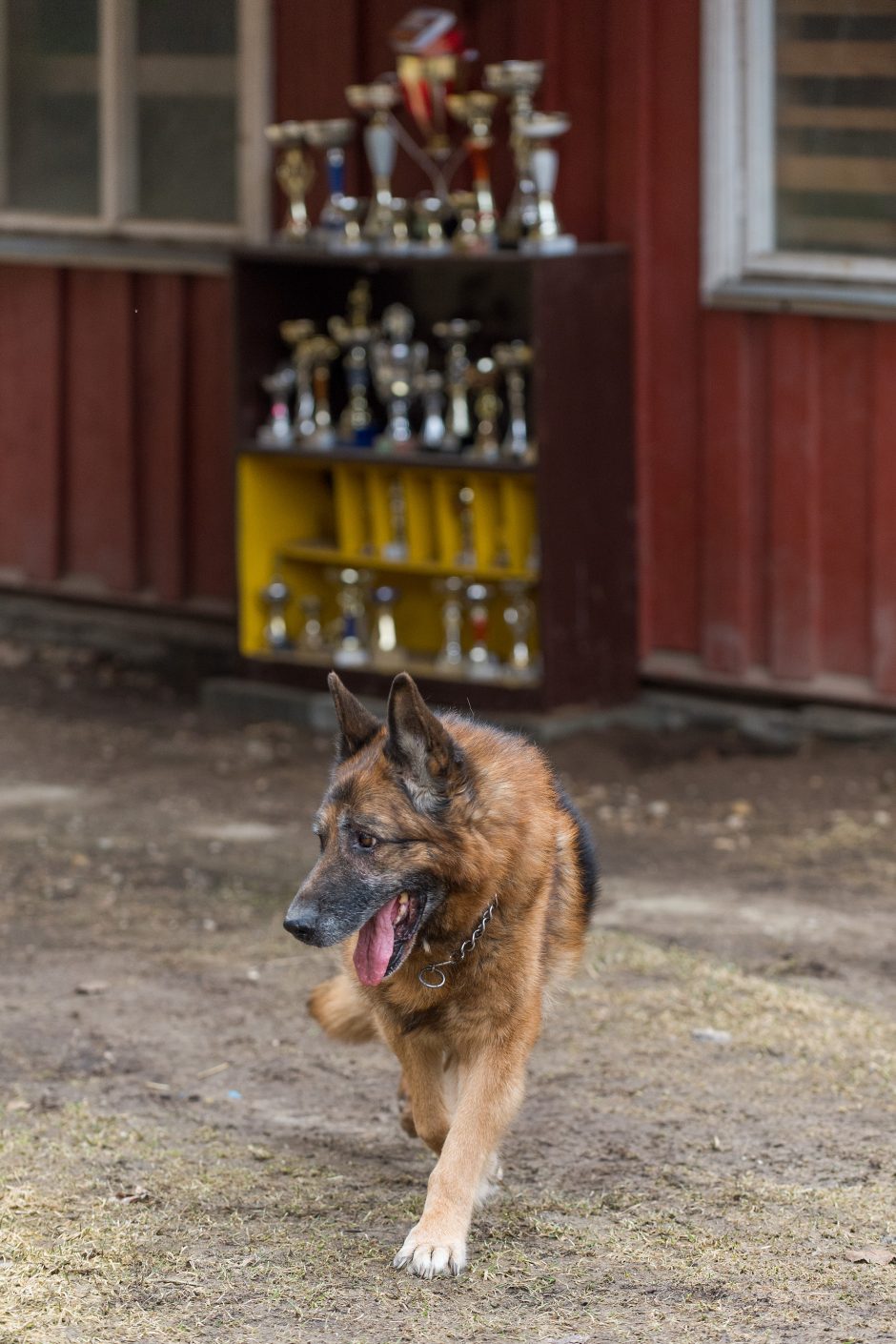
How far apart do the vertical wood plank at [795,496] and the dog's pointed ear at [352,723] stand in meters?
4.69

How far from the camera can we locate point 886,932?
6.38m

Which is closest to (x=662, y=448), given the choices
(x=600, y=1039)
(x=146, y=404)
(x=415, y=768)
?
(x=146, y=404)

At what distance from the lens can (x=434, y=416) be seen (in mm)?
9258

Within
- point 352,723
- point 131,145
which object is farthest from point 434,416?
point 352,723

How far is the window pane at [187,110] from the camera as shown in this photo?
33.8 feet

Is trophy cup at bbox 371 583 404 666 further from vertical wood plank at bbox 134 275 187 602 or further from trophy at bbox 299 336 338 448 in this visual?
vertical wood plank at bbox 134 275 187 602

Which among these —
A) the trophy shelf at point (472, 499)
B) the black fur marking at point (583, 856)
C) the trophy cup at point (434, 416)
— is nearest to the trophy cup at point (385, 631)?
the trophy shelf at point (472, 499)

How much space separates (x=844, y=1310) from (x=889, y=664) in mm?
4860

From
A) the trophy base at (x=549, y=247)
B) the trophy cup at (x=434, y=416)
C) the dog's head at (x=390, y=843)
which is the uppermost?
the trophy base at (x=549, y=247)

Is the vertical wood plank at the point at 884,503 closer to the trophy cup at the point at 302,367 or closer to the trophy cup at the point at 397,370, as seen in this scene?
the trophy cup at the point at 397,370

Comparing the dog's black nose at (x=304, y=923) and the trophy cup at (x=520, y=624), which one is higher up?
the trophy cup at (x=520, y=624)

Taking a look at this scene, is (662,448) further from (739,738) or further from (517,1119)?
(517,1119)

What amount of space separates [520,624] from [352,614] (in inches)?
36.6

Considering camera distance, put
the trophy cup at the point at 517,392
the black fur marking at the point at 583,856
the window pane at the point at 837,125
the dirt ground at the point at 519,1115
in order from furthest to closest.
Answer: the trophy cup at the point at 517,392
the window pane at the point at 837,125
the black fur marking at the point at 583,856
the dirt ground at the point at 519,1115
